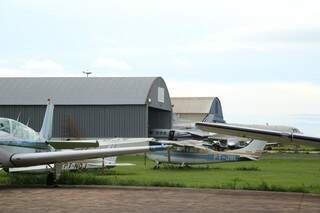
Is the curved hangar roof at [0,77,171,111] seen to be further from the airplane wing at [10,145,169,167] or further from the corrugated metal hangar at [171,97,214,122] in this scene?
the corrugated metal hangar at [171,97,214,122]

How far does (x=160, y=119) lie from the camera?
67875mm

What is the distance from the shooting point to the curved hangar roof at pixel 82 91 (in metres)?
55.4

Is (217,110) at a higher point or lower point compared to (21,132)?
higher

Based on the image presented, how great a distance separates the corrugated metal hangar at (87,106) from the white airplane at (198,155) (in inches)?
789

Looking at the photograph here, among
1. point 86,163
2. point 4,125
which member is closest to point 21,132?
point 4,125

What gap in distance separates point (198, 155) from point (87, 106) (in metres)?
24.1

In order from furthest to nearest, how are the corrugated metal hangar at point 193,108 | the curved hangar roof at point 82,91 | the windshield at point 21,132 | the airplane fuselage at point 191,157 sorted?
1. the corrugated metal hangar at point 193,108
2. the curved hangar roof at point 82,91
3. the airplane fuselage at point 191,157
4. the windshield at point 21,132

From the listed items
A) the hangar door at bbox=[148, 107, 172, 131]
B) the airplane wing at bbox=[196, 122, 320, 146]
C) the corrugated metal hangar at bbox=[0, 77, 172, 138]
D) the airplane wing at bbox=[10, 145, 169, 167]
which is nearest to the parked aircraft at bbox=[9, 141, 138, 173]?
the airplane wing at bbox=[10, 145, 169, 167]

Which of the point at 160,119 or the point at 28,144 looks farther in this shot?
the point at 160,119

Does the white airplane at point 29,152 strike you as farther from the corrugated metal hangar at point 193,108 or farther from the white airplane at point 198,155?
the corrugated metal hangar at point 193,108

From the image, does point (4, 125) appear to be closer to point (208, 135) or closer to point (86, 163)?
point (86, 163)

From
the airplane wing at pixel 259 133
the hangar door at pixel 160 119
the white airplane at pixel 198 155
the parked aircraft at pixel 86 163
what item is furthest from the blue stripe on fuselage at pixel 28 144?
the hangar door at pixel 160 119

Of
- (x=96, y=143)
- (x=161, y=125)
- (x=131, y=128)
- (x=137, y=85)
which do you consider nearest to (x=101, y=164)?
(x=96, y=143)

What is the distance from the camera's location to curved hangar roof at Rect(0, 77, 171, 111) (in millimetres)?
55375
